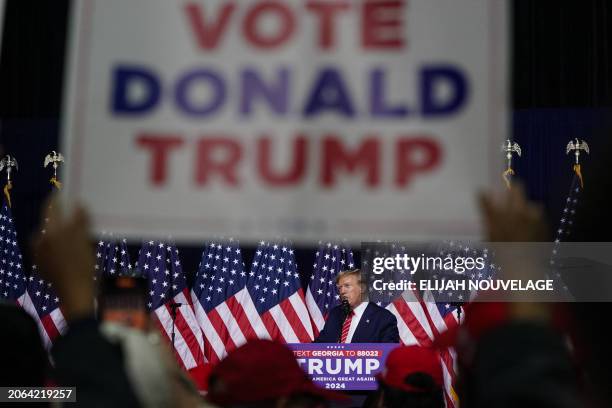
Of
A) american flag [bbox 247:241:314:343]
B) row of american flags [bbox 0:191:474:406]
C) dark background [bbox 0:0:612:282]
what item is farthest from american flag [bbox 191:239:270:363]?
dark background [bbox 0:0:612:282]

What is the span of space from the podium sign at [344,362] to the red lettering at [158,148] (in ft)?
20.0

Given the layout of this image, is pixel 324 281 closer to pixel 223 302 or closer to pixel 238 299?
pixel 238 299

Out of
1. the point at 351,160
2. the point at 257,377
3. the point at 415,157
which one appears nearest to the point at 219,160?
the point at 351,160

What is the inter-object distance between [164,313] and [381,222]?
8.44 m

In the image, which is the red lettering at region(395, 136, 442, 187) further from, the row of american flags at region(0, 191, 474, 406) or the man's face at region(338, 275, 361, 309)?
the row of american flags at region(0, 191, 474, 406)

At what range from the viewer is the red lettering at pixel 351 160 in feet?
4.61

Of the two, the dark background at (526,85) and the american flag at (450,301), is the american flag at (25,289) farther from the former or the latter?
the american flag at (450,301)

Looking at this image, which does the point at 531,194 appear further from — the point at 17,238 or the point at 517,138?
the point at 17,238

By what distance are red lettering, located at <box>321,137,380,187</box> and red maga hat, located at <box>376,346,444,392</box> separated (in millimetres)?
1440

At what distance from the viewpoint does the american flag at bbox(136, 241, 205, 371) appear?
368 inches

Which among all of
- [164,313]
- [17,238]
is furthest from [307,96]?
[17,238]

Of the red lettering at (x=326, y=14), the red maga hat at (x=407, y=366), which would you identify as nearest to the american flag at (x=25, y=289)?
the red maga hat at (x=407, y=366)

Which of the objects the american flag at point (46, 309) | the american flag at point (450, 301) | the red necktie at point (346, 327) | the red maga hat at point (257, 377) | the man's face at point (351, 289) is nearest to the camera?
the red maga hat at point (257, 377)

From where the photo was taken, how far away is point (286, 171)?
1.41 metres
